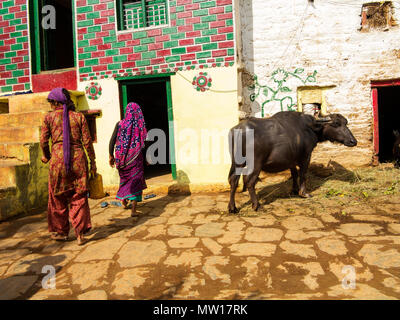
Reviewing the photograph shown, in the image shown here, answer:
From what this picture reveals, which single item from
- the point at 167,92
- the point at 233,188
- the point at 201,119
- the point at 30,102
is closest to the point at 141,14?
the point at 167,92

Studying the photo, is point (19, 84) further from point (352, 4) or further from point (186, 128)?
point (352, 4)

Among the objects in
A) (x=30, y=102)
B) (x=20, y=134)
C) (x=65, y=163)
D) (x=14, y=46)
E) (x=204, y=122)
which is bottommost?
(x=65, y=163)

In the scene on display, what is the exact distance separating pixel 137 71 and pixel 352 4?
4958 mm

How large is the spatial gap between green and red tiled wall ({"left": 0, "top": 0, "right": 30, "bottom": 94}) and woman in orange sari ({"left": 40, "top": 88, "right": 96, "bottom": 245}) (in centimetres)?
418

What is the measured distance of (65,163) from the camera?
3.67m

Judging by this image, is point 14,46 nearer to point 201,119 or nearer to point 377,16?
point 201,119

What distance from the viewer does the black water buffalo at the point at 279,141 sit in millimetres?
4699

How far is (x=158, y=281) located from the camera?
8.98ft

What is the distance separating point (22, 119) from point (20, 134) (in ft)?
1.38

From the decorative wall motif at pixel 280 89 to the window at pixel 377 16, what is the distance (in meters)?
1.66

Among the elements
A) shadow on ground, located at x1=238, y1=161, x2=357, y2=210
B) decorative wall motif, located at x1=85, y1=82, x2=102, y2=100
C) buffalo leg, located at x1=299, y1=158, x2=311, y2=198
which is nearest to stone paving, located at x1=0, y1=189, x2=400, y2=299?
buffalo leg, located at x1=299, y1=158, x2=311, y2=198

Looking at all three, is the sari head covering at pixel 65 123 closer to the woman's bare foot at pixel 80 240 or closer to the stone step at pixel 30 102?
the woman's bare foot at pixel 80 240

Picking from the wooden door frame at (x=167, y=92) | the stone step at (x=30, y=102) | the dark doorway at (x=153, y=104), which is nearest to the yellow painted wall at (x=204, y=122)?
the wooden door frame at (x=167, y=92)

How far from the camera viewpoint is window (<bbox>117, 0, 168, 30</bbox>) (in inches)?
253
